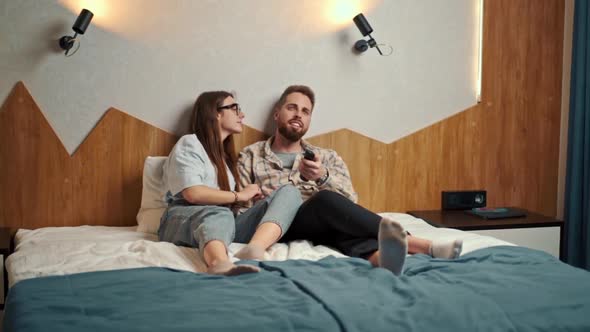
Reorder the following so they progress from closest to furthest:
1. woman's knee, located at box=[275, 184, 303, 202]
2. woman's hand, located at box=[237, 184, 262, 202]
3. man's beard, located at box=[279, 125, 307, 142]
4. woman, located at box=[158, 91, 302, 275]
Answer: woman, located at box=[158, 91, 302, 275], woman's knee, located at box=[275, 184, 303, 202], woman's hand, located at box=[237, 184, 262, 202], man's beard, located at box=[279, 125, 307, 142]

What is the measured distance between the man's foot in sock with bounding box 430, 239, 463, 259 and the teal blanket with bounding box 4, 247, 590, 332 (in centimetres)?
13

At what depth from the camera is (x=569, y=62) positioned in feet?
10.6

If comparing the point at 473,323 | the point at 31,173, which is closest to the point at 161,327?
the point at 473,323

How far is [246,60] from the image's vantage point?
2.79 meters

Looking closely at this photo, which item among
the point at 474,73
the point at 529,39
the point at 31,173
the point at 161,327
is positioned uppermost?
the point at 529,39

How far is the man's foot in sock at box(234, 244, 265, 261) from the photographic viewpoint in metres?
1.90

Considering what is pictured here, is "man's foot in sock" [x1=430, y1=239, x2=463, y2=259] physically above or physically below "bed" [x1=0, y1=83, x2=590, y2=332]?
above

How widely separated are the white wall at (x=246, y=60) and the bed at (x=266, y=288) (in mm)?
217

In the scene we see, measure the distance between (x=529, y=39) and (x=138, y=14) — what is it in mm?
2075

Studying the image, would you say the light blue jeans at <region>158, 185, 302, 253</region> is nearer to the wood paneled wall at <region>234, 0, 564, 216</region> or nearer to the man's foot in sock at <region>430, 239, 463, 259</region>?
the man's foot in sock at <region>430, 239, 463, 259</region>

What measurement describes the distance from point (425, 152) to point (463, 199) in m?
0.34

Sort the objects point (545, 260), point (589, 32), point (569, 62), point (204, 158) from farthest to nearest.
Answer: point (569, 62) → point (589, 32) → point (204, 158) → point (545, 260)

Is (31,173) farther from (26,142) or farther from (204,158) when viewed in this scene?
(204,158)

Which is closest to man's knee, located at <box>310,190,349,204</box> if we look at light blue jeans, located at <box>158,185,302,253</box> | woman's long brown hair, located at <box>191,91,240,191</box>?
light blue jeans, located at <box>158,185,302,253</box>
